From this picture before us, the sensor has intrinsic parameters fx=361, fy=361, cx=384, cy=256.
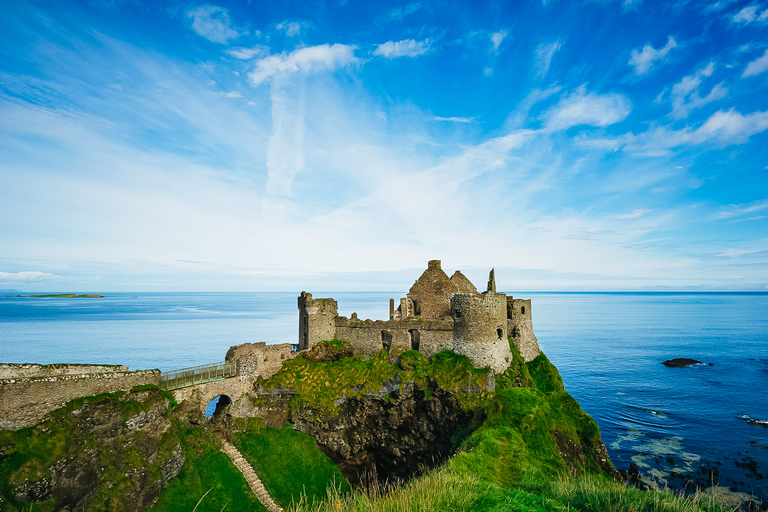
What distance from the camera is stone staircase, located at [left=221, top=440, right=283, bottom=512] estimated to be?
77.2 feet

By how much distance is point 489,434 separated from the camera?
75.7 feet

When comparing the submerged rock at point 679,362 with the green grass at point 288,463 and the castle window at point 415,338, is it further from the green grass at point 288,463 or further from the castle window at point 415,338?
the green grass at point 288,463

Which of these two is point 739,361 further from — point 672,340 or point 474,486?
point 474,486

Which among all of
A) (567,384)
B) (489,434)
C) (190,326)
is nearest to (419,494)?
(489,434)

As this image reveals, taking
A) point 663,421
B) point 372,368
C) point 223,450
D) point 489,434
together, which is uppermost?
point 372,368

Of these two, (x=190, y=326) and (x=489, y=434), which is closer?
(x=489, y=434)

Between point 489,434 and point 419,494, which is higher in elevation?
point 419,494

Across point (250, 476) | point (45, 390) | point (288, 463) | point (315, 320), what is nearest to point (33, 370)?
point (45, 390)

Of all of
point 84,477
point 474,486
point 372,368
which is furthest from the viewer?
point 372,368

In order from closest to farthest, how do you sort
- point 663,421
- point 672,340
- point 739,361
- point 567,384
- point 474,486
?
1. point 474,486
2. point 663,421
3. point 567,384
4. point 739,361
5. point 672,340

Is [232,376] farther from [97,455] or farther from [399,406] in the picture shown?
[399,406]

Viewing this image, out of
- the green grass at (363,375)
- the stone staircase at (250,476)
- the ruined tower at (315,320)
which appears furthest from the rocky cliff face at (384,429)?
the ruined tower at (315,320)

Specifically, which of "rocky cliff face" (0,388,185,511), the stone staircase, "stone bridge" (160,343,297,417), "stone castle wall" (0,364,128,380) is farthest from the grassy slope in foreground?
"stone castle wall" (0,364,128,380)

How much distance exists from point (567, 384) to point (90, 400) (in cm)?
6001
